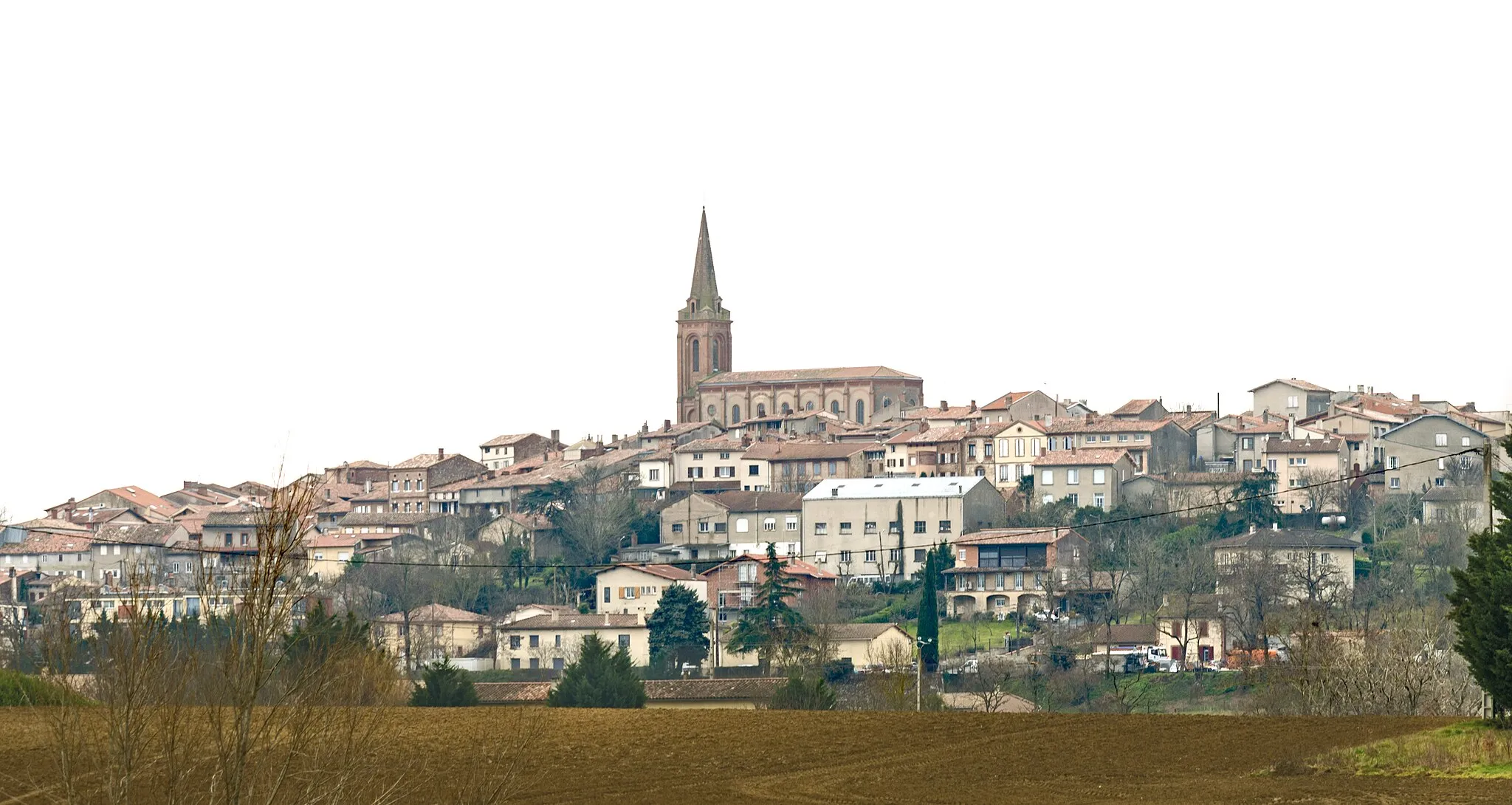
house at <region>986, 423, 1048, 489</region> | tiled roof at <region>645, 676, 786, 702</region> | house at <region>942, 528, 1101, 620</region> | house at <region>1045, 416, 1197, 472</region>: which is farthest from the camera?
house at <region>986, 423, 1048, 489</region>

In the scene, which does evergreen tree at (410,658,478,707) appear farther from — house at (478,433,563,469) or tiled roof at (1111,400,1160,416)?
house at (478,433,563,469)

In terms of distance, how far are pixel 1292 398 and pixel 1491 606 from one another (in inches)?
3075

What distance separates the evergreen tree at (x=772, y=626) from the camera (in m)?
58.3

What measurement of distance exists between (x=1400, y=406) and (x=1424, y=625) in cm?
5387

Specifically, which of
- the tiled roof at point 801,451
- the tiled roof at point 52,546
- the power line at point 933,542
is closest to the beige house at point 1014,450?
the tiled roof at point 801,451

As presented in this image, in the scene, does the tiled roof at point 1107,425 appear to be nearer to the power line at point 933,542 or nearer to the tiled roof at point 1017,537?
the power line at point 933,542

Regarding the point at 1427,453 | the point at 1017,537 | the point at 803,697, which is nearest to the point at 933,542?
the point at 1017,537

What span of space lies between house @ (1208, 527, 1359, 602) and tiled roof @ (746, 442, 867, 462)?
24500 mm

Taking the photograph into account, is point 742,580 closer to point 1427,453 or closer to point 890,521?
point 890,521

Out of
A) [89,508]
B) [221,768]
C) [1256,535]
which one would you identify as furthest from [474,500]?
[221,768]

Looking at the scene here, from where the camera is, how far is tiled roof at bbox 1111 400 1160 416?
3647 inches

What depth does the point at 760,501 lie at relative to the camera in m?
85.6

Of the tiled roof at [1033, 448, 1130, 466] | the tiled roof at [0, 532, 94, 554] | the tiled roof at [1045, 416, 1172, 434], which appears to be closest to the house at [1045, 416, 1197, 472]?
the tiled roof at [1045, 416, 1172, 434]

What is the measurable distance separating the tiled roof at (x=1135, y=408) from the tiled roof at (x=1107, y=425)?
2104 mm
